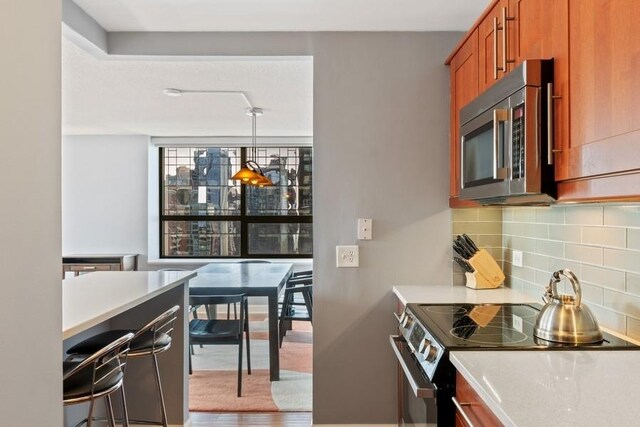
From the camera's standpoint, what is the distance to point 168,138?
6.01 meters

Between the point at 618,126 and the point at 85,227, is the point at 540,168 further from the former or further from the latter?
the point at 85,227

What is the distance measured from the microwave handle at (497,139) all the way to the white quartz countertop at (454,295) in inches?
30.8

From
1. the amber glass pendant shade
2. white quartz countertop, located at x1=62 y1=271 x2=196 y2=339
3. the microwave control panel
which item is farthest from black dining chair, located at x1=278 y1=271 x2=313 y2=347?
the microwave control panel

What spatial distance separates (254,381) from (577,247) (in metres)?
2.59

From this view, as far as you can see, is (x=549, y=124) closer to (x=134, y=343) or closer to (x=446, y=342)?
(x=446, y=342)

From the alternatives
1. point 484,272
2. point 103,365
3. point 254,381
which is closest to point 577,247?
point 484,272

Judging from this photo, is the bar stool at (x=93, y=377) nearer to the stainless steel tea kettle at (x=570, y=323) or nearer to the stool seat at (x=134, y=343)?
the stool seat at (x=134, y=343)

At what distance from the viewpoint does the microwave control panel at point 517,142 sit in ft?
4.66

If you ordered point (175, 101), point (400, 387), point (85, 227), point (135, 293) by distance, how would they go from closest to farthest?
point (135, 293) < point (400, 387) < point (175, 101) < point (85, 227)

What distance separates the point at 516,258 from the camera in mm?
2414

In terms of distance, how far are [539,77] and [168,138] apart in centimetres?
530

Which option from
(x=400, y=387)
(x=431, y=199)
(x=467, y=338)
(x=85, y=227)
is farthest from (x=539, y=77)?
(x=85, y=227)

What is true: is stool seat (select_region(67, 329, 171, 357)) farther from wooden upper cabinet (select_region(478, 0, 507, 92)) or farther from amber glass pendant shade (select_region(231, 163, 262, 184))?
amber glass pendant shade (select_region(231, 163, 262, 184))

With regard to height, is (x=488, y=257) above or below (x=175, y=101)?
below
